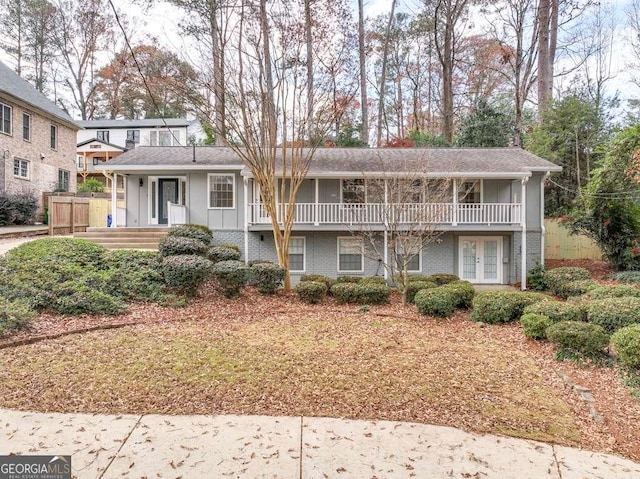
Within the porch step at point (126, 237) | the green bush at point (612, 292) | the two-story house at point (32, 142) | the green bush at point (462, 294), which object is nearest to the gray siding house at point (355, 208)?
the porch step at point (126, 237)

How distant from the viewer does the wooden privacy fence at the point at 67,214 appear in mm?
16422

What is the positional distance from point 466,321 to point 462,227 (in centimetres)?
510

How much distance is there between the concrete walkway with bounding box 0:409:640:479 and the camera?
304cm

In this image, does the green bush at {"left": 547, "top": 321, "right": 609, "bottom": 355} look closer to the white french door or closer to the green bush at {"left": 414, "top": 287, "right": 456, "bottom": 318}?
the green bush at {"left": 414, "top": 287, "right": 456, "bottom": 318}

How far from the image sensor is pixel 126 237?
13.7 m

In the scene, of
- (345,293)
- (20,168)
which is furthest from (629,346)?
(20,168)

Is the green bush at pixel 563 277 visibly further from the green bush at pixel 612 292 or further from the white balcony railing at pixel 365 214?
the green bush at pixel 612 292

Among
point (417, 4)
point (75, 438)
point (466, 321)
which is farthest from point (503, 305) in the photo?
point (417, 4)

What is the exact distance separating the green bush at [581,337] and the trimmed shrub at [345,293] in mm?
4578

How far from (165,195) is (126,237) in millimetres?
2466

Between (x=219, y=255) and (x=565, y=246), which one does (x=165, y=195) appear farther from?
(x=565, y=246)

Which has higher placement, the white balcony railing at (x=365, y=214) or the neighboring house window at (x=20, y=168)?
the neighboring house window at (x=20, y=168)

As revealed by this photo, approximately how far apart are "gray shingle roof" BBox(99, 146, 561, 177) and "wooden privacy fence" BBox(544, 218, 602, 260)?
3717 millimetres

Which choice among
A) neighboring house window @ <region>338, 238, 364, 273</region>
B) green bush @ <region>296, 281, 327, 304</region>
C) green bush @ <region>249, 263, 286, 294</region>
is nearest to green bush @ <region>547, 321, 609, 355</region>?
green bush @ <region>296, 281, 327, 304</region>
